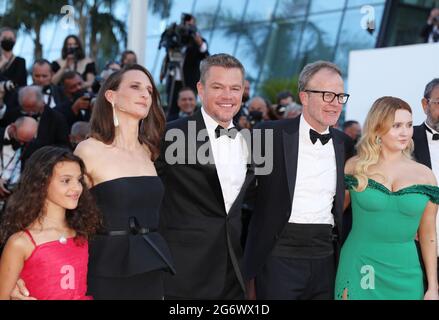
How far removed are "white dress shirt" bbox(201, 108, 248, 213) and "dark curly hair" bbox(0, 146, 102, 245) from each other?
721 mm

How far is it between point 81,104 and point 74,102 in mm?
195

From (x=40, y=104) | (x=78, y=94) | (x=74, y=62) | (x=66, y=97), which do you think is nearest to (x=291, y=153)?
(x=40, y=104)

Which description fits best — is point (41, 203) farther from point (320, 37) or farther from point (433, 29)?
point (320, 37)

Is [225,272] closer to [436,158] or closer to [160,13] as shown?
[436,158]

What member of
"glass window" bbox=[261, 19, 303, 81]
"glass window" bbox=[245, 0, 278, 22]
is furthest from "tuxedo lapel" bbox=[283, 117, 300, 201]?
"glass window" bbox=[245, 0, 278, 22]

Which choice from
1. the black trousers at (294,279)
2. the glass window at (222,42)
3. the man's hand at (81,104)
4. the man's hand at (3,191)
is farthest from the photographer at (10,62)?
the glass window at (222,42)

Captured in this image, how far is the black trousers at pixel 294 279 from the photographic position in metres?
3.42

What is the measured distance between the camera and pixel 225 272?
3.46m

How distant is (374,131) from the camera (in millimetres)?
3625

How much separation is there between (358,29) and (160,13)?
714 cm

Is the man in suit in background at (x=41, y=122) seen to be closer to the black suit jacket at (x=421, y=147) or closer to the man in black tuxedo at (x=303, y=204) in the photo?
the man in black tuxedo at (x=303, y=204)

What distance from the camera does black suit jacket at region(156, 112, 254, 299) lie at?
3395mm

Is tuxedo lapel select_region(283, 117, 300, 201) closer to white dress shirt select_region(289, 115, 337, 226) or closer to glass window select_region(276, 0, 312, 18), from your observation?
white dress shirt select_region(289, 115, 337, 226)

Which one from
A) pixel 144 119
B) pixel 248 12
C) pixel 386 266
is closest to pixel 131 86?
pixel 144 119
